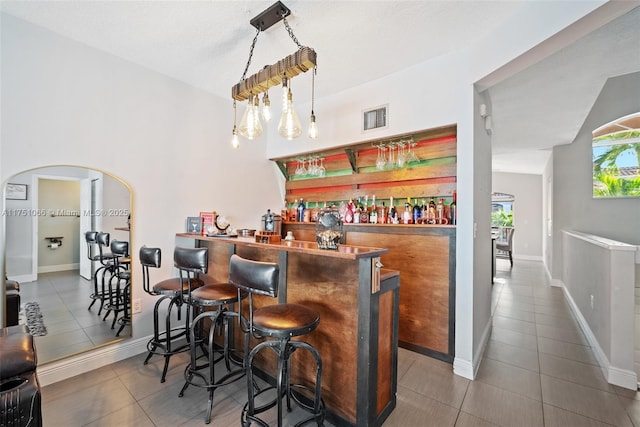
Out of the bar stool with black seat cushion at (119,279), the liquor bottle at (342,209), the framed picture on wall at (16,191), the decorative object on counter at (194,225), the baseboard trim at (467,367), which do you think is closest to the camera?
the framed picture on wall at (16,191)

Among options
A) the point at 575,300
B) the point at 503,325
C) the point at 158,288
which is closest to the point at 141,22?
the point at 158,288

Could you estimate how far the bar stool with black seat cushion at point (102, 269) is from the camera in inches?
102

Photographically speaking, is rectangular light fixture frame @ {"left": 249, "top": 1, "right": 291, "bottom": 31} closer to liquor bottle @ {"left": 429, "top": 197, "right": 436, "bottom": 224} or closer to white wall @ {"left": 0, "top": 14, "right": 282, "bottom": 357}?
white wall @ {"left": 0, "top": 14, "right": 282, "bottom": 357}

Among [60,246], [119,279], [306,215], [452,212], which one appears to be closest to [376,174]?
[452,212]

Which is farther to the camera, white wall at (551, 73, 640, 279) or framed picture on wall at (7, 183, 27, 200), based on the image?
white wall at (551, 73, 640, 279)

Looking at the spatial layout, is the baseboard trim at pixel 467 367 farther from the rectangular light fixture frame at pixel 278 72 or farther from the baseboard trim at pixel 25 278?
the baseboard trim at pixel 25 278

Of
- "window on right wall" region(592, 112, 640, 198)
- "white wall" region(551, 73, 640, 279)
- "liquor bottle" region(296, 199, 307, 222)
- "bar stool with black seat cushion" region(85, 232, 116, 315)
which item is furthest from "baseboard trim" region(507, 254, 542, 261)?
"bar stool with black seat cushion" region(85, 232, 116, 315)

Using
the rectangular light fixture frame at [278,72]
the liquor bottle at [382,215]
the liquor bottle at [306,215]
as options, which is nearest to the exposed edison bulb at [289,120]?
the rectangular light fixture frame at [278,72]

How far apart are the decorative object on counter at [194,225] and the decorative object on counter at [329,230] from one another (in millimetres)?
1728

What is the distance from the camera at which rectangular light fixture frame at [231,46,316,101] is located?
5.87 ft

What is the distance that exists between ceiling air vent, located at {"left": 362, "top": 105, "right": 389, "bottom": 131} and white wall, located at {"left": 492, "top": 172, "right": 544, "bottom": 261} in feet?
27.8

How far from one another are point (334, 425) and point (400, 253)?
1673mm

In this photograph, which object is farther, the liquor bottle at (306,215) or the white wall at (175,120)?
the liquor bottle at (306,215)

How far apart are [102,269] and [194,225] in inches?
36.2
